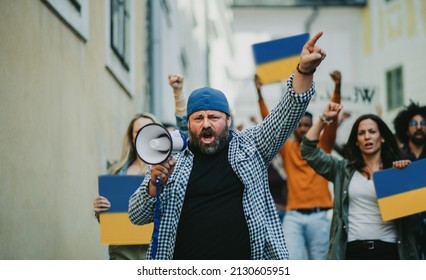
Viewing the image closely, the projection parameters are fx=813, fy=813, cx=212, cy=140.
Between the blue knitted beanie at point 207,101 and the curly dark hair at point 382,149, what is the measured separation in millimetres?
1397

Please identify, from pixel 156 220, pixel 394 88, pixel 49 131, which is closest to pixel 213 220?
pixel 156 220

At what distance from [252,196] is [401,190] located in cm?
141

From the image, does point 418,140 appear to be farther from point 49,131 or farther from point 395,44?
point 395,44

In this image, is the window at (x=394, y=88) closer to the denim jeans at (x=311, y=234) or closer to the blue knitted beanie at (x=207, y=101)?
the denim jeans at (x=311, y=234)

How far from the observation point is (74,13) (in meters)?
4.86

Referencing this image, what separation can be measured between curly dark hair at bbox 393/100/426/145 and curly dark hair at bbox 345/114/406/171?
2.65ft

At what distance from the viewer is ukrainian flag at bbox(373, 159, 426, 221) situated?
412 cm

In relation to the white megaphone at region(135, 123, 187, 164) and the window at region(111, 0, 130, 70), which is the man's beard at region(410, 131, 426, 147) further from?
the white megaphone at region(135, 123, 187, 164)

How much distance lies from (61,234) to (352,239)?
159 cm

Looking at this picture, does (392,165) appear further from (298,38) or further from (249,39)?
(249,39)

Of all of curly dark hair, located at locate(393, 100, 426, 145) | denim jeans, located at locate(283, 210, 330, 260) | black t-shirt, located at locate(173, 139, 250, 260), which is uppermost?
curly dark hair, located at locate(393, 100, 426, 145)

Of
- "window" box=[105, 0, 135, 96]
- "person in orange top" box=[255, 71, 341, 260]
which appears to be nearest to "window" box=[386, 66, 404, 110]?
"window" box=[105, 0, 135, 96]
